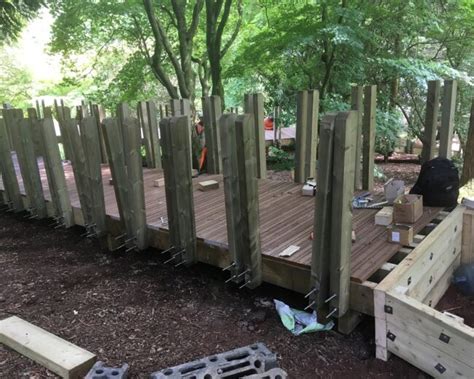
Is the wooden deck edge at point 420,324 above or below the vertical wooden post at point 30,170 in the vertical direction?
below

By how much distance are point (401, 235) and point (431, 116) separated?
1.51 meters

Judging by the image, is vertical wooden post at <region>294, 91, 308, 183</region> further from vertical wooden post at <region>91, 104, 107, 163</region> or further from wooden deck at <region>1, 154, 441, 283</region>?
vertical wooden post at <region>91, 104, 107, 163</region>

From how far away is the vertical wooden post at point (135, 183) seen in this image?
11.0ft

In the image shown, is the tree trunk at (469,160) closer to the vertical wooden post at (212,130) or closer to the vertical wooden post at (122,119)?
the vertical wooden post at (212,130)

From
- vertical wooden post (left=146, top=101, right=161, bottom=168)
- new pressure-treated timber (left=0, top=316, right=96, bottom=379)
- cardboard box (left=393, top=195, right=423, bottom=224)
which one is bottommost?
new pressure-treated timber (left=0, top=316, right=96, bottom=379)

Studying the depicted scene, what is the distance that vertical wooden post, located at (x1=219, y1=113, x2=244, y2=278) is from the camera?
2703 millimetres

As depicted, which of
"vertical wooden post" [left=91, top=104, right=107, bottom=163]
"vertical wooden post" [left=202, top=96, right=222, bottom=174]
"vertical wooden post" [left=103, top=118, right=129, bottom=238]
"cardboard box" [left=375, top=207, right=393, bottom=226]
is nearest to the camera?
"cardboard box" [left=375, top=207, right=393, bottom=226]

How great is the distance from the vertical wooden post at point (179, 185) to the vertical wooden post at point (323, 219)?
1.16m

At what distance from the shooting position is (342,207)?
2.24 m

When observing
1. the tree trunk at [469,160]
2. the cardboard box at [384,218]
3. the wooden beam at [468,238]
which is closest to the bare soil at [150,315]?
the cardboard box at [384,218]

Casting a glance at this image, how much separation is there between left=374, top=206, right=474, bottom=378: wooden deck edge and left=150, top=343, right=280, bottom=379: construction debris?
2.34ft

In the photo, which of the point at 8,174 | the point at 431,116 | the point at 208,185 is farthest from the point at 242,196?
the point at 8,174

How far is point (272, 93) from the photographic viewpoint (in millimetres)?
7957

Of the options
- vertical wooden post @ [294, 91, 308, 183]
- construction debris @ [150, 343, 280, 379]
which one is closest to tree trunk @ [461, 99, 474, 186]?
vertical wooden post @ [294, 91, 308, 183]
